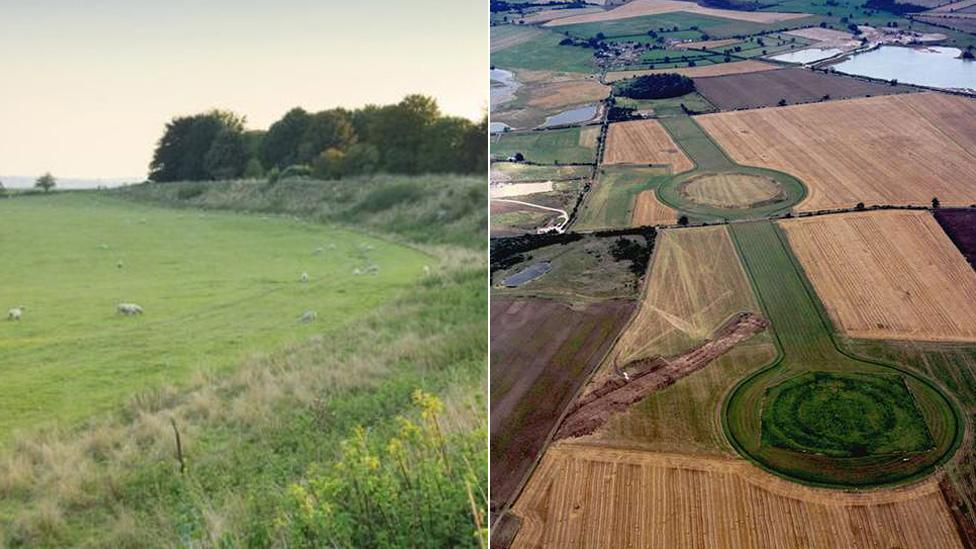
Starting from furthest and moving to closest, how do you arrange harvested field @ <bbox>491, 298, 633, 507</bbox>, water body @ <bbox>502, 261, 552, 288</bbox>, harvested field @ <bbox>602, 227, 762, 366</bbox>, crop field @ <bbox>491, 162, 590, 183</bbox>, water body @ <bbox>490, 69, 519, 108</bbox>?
water body @ <bbox>490, 69, 519, 108</bbox>
crop field @ <bbox>491, 162, 590, 183</bbox>
water body @ <bbox>502, 261, 552, 288</bbox>
harvested field @ <bbox>602, 227, 762, 366</bbox>
harvested field @ <bbox>491, 298, 633, 507</bbox>

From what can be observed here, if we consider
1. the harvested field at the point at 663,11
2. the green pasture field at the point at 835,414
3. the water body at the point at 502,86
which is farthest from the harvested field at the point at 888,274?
the harvested field at the point at 663,11

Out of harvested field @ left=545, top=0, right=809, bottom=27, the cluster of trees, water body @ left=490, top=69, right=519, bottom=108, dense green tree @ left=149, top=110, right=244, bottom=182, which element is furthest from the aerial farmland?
Answer: harvested field @ left=545, top=0, right=809, bottom=27

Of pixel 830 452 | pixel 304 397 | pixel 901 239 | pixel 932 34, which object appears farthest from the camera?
pixel 932 34

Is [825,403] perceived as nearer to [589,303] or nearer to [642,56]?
[589,303]

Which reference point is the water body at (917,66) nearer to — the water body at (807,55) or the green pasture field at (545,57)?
the water body at (807,55)

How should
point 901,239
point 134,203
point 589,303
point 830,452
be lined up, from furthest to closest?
point 901,239
point 589,303
point 830,452
point 134,203

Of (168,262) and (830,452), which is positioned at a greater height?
(168,262)

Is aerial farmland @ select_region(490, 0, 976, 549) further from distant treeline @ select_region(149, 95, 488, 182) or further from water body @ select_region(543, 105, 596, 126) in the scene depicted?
distant treeline @ select_region(149, 95, 488, 182)

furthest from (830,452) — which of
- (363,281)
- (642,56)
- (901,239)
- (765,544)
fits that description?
(642,56)

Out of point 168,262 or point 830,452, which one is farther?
point 830,452
